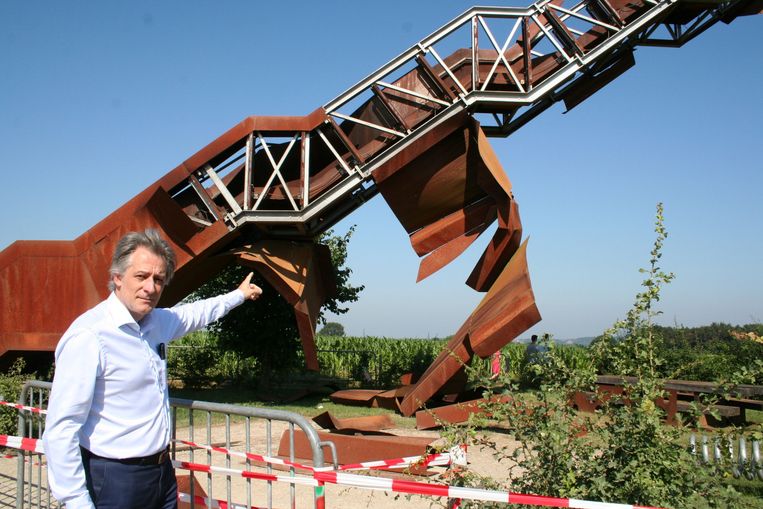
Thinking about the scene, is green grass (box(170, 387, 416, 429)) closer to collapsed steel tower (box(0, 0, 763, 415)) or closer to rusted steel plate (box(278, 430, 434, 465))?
collapsed steel tower (box(0, 0, 763, 415))

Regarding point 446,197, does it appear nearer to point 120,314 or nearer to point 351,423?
point 351,423

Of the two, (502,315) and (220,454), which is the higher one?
(502,315)

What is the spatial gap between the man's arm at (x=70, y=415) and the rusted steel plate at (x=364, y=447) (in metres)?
5.67

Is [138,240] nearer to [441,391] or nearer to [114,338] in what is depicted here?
[114,338]

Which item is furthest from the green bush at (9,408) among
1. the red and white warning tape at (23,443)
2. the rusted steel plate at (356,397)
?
the rusted steel plate at (356,397)

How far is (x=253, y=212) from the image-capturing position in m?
12.9

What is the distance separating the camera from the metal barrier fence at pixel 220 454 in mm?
3809

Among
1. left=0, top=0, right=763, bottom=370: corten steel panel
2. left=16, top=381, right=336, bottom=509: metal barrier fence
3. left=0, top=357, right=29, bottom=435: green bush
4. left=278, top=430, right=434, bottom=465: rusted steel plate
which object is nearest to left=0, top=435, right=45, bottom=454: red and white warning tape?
left=16, top=381, right=336, bottom=509: metal barrier fence

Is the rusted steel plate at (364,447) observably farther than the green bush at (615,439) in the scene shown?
Yes

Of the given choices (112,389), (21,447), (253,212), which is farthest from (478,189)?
(112,389)

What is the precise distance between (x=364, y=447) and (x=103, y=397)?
6058 millimetres

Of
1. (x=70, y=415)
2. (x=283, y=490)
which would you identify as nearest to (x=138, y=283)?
(x=70, y=415)

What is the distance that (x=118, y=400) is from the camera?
10.3 ft

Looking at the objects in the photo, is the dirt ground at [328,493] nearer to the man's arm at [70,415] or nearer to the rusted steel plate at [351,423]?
the rusted steel plate at [351,423]
